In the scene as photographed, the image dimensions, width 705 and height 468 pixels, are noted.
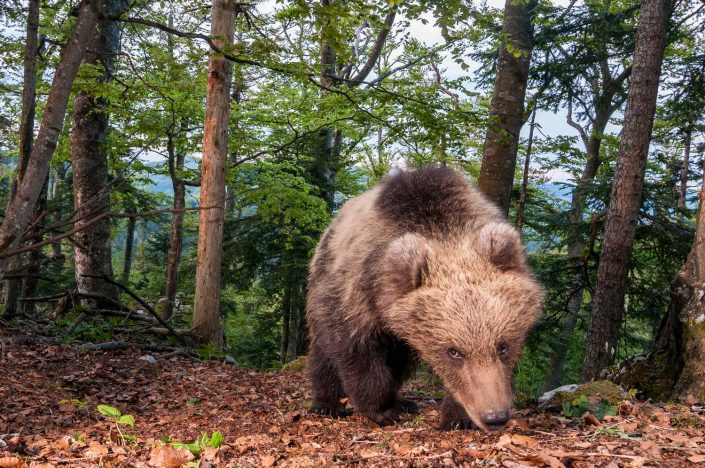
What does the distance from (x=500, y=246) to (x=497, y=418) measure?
1233mm

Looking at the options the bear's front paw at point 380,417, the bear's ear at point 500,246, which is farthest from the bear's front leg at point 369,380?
the bear's ear at point 500,246

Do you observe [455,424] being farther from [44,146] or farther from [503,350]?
[44,146]

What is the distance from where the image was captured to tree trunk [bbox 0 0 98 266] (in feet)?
16.8

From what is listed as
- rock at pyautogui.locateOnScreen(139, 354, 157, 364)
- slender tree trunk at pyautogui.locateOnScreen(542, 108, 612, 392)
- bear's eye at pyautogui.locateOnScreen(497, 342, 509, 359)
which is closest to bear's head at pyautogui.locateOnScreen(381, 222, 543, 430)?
bear's eye at pyautogui.locateOnScreen(497, 342, 509, 359)

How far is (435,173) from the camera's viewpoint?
16.5 feet

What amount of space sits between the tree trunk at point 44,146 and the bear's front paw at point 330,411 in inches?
129

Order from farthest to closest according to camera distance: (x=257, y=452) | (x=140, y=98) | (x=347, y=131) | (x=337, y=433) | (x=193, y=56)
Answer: (x=347, y=131)
(x=140, y=98)
(x=193, y=56)
(x=337, y=433)
(x=257, y=452)

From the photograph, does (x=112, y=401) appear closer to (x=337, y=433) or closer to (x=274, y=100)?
(x=337, y=433)

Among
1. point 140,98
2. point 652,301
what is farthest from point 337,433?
point 652,301

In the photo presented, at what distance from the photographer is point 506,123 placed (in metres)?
Result: 8.91

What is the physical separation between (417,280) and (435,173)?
1.20 meters

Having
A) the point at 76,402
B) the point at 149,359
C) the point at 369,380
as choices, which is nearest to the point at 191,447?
the point at 369,380

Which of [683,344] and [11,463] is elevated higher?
[683,344]

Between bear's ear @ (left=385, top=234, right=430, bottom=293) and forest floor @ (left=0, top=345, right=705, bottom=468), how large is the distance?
1167 millimetres
